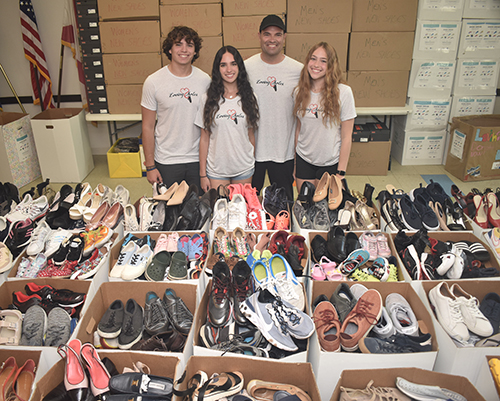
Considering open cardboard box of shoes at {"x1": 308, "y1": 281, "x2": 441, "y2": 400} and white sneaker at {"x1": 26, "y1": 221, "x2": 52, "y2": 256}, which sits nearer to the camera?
open cardboard box of shoes at {"x1": 308, "y1": 281, "x2": 441, "y2": 400}

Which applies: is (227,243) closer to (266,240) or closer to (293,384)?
(266,240)

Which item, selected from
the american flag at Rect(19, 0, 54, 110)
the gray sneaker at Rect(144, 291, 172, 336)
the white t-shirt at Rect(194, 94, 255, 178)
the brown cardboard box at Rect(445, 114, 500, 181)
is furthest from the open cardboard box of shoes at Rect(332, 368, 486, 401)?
the american flag at Rect(19, 0, 54, 110)

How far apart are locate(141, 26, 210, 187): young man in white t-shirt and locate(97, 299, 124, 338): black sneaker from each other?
1.08 metres

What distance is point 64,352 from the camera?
1325mm

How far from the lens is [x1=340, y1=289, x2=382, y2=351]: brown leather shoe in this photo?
1403 millimetres

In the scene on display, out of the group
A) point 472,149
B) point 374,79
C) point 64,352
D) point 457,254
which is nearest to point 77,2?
point 374,79

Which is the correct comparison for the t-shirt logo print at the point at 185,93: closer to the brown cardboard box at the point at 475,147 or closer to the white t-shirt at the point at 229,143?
the white t-shirt at the point at 229,143

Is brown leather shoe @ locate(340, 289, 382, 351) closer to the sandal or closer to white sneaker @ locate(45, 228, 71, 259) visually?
the sandal

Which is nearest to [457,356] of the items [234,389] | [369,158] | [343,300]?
[343,300]

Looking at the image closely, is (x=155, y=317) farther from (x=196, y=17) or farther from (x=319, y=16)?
(x=319, y=16)

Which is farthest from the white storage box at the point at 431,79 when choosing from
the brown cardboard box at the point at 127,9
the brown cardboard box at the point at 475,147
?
the brown cardboard box at the point at 127,9

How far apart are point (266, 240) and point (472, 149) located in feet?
9.84

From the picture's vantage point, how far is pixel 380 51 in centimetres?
382

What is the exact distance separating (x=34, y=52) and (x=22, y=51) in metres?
0.32
